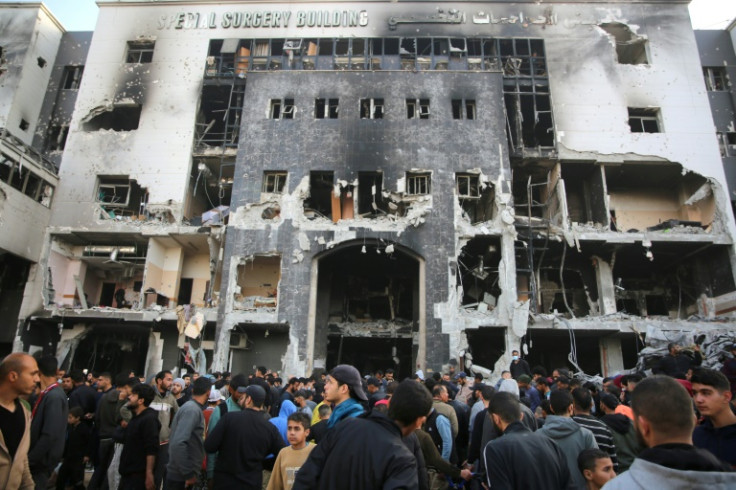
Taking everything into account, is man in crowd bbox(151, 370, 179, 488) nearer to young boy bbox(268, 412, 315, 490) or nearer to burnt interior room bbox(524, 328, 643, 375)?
young boy bbox(268, 412, 315, 490)

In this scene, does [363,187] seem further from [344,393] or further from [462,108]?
[344,393]

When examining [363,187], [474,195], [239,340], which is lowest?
[239,340]

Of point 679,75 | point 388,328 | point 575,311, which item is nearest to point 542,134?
point 679,75

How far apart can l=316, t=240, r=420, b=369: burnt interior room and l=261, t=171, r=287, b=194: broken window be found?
417 centimetres

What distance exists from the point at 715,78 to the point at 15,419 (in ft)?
117

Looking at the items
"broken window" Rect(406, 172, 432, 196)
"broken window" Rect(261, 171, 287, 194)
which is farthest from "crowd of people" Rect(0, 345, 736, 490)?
"broken window" Rect(261, 171, 287, 194)

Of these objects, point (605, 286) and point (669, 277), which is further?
point (669, 277)

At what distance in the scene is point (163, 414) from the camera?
6.68 meters

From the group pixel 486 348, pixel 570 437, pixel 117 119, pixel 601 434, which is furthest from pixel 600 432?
pixel 117 119

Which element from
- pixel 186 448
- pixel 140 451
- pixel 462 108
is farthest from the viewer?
pixel 462 108

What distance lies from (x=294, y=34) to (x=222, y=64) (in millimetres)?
4519

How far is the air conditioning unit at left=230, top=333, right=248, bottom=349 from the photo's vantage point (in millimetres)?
22469

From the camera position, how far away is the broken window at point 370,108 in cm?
2506

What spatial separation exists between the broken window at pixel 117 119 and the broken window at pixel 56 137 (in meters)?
2.40
